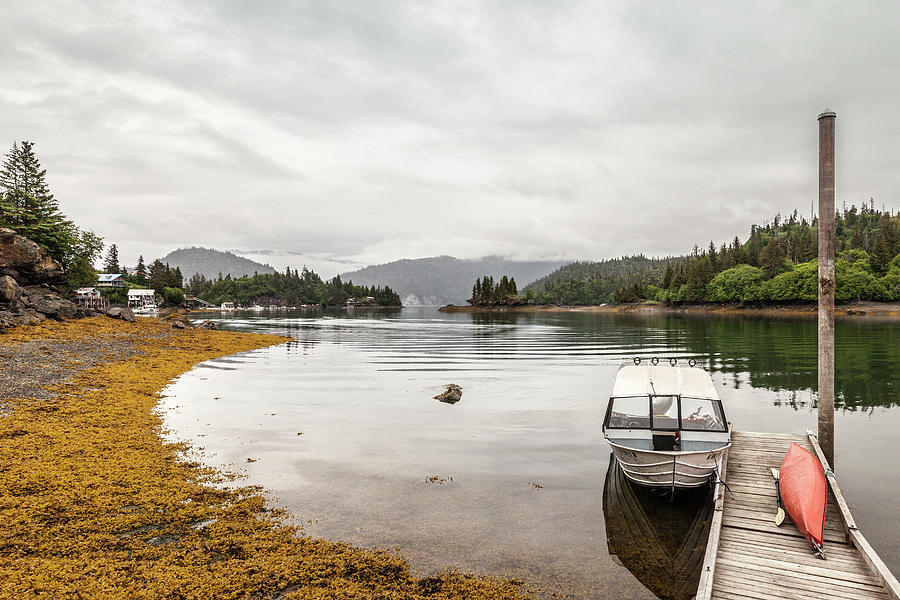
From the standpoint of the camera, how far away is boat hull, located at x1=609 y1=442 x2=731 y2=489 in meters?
14.8

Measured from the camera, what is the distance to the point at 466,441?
22.7 meters

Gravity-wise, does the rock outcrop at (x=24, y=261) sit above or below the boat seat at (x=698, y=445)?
above

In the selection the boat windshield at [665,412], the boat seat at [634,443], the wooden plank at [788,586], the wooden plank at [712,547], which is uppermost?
the boat windshield at [665,412]

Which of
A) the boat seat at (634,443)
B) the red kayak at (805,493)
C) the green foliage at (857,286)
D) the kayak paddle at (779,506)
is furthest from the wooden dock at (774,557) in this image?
the green foliage at (857,286)

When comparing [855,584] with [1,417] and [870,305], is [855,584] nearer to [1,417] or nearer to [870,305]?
[1,417]

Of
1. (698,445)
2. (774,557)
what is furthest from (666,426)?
(774,557)

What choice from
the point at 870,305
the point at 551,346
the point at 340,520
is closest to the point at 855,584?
the point at 340,520

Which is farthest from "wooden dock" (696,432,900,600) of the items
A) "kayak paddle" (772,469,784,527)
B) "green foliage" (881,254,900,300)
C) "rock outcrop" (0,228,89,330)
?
"green foliage" (881,254,900,300)

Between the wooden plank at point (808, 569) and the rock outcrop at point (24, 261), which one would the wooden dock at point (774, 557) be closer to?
the wooden plank at point (808, 569)

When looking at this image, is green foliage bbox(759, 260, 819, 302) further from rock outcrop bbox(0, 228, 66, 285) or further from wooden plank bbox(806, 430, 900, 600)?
rock outcrop bbox(0, 228, 66, 285)

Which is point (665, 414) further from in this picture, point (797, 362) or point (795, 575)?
point (797, 362)

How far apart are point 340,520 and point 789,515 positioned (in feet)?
40.7

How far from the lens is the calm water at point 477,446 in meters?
12.9

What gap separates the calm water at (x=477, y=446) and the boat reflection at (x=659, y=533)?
345 mm
